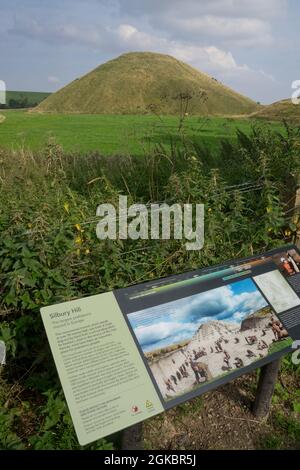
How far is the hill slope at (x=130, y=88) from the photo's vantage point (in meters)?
68.7

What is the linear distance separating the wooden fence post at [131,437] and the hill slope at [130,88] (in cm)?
6348

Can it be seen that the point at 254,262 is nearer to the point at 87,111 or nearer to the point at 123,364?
the point at 123,364

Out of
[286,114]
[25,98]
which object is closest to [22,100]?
[25,98]

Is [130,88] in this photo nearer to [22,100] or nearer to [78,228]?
[22,100]

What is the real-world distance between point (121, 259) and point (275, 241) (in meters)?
1.78

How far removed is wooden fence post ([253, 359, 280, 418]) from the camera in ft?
9.57

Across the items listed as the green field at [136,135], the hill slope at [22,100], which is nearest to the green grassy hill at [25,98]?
the hill slope at [22,100]

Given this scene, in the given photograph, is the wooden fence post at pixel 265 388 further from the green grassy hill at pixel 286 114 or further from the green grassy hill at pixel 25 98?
the green grassy hill at pixel 25 98

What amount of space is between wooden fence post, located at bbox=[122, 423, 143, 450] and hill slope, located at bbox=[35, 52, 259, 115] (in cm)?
6348

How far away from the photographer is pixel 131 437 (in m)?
2.24

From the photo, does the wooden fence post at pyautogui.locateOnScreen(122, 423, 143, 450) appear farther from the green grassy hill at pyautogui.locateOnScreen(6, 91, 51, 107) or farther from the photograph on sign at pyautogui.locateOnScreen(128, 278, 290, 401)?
the green grassy hill at pyautogui.locateOnScreen(6, 91, 51, 107)

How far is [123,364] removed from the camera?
209 centimetres

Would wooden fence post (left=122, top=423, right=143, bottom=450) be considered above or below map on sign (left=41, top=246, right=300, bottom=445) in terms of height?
below

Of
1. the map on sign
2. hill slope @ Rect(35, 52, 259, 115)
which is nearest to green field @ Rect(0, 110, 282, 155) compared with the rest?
the map on sign
